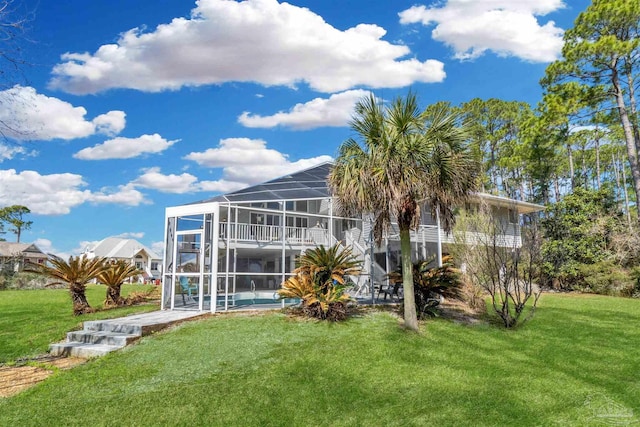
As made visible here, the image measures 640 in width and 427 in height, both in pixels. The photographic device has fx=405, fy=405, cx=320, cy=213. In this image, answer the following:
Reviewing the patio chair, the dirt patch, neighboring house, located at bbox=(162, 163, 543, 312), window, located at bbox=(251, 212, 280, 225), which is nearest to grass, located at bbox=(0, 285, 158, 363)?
the dirt patch

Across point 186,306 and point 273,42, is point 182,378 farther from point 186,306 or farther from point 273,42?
point 273,42

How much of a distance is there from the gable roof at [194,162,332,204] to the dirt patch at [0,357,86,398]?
6.77 metres

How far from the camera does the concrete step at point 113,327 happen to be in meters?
9.99

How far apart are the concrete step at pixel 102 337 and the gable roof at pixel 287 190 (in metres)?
5.61

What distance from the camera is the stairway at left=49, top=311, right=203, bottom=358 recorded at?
30.6 feet

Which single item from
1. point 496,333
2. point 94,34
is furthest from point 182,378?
point 94,34

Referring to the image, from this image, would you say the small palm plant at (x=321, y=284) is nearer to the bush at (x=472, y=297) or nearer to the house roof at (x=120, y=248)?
the bush at (x=472, y=297)

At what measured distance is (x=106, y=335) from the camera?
9.79 metres

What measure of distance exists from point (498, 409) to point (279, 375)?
11.6 ft

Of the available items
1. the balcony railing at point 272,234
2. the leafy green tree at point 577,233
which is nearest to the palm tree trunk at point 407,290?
the balcony railing at point 272,234

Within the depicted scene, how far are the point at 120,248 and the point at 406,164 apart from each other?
5294 centimetres

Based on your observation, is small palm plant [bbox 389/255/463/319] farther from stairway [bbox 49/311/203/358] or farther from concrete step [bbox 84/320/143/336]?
concrete step [bbox 84/320/143/336]

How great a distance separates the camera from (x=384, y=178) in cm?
955

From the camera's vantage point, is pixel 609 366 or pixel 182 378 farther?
pixel 609 366
